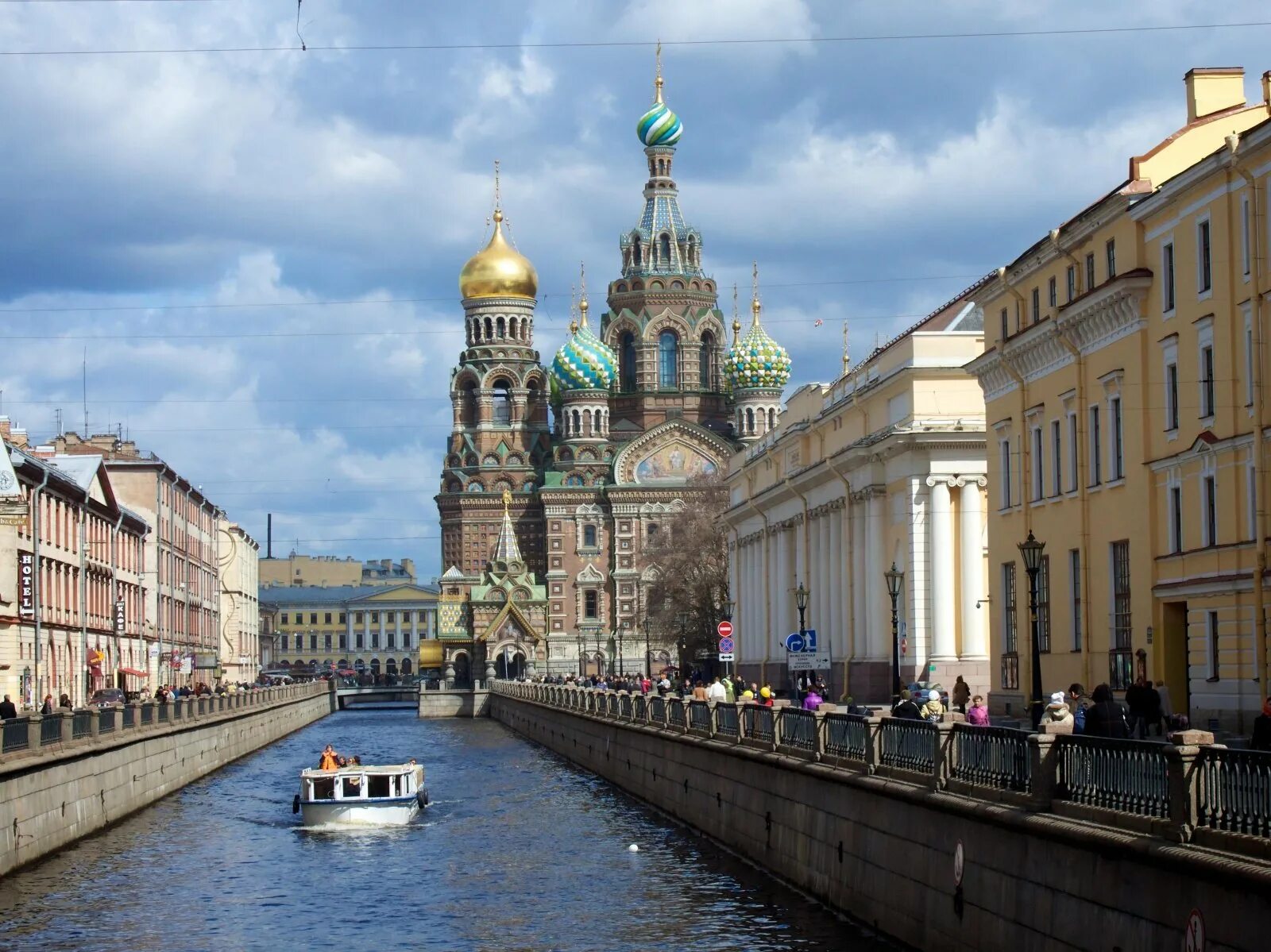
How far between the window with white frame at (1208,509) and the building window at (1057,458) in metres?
7.69

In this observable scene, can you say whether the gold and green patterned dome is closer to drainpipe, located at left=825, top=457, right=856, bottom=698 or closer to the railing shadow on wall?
drainpipe, located at left=825, top=457, right=856, bottom=698

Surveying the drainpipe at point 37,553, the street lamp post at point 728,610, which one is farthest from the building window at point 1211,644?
the street lamp post at point 728,610

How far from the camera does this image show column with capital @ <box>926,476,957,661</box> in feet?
196

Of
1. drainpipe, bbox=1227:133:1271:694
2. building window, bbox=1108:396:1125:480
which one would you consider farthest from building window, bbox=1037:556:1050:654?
drainpipe, bbox=1227:133:1271:694

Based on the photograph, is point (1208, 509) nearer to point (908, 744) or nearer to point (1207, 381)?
point (1207, 381)

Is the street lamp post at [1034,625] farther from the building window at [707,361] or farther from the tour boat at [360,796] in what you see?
the building window at [707,361]

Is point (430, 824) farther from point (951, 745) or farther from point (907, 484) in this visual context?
point (951, 745)

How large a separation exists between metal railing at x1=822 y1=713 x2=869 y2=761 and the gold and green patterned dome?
12493 centimetres

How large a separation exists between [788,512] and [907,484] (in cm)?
2031

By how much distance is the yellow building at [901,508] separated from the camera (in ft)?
197

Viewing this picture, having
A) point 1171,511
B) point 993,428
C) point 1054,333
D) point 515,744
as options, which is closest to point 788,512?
point 515,744

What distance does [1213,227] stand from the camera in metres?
35.6

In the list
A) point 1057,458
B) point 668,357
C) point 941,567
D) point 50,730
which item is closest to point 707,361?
point 668,357

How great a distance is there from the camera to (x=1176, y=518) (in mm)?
38125
